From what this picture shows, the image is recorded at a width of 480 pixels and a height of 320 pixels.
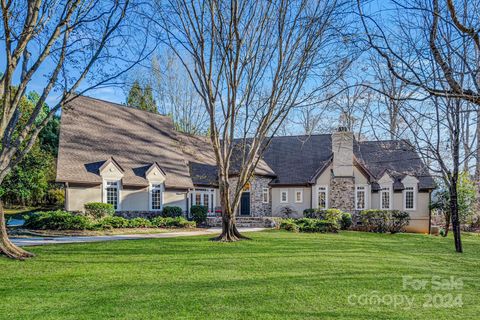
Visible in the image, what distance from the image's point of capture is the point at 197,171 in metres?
26.6

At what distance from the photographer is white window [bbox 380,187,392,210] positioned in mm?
25109

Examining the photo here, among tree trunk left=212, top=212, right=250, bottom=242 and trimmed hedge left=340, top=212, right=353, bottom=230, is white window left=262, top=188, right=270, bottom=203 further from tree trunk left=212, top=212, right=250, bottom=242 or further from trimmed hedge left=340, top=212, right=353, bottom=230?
tree trunk left=212, top=212, right=250, bottom=242

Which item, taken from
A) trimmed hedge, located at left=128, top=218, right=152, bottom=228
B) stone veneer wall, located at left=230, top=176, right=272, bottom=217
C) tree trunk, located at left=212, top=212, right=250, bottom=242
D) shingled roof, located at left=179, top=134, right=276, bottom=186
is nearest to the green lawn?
tree trunk, located at left=212, top=212, right=250, bottom=242

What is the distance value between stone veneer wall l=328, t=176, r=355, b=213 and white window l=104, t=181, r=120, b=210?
1337 cm

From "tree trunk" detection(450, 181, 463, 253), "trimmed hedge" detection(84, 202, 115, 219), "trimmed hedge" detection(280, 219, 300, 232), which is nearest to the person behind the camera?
"tree trunk" detection(450, 181, 463, 253)

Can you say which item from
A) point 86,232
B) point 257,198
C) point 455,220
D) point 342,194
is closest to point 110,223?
point 86,232

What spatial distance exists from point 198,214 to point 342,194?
9.40 m

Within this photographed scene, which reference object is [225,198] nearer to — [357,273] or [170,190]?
[357,273]

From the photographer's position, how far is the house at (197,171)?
21031 mm

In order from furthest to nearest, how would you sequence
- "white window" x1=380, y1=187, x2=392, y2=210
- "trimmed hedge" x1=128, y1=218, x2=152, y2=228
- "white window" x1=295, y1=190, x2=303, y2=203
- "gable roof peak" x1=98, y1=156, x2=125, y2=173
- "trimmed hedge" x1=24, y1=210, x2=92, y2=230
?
"white window" x1=295, y1=190, x2=303, y2=203 → "white window" x1=380, y1=187, x2=392, y2=210 → "gable roof peak" x1=98, y1=156, x2=125, y2=173 → "trimmed hedge" x1=128, y1=218, x2=152, y2=228 → "trimmed hedge" x1=24, y1=210, x2=92, y2=230

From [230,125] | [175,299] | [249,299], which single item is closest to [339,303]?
[249,299]

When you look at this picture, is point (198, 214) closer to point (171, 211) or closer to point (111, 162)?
point (171, 211)

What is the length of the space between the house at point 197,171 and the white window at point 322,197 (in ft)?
0.22

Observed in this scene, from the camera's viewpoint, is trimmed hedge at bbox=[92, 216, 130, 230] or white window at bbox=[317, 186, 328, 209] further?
white window at bbox=[317, 186, 328, 209]
